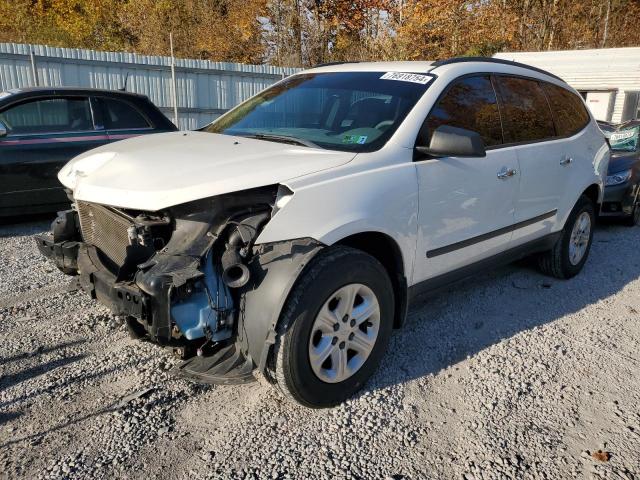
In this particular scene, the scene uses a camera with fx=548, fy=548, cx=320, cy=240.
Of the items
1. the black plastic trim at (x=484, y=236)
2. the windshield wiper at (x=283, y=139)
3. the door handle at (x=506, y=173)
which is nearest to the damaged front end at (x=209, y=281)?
the windshield wiper at (x=283, y=139)

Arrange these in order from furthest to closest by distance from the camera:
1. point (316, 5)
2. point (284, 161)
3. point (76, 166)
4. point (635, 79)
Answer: point (316, 5)
point (635, 79)
point (76, 166)
point (284, 161)

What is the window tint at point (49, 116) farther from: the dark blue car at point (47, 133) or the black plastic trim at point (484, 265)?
the black plastic trim at point (484, 265)

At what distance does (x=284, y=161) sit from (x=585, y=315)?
2.95 metres

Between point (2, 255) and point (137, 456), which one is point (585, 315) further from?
point (2, 255)

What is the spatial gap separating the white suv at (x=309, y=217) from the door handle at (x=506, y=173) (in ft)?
0.06

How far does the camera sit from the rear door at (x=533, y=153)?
13.2ft

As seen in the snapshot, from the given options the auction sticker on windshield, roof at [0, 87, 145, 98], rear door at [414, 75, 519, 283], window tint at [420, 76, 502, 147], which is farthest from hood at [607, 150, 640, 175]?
roof at [0, 87, 145, 98]

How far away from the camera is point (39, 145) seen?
617 cm

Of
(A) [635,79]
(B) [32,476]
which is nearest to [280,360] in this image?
(B) [32,476]

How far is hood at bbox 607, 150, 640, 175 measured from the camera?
7215mm

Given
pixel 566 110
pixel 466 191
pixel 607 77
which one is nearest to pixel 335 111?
pixel 466 191

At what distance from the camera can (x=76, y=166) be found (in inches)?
129

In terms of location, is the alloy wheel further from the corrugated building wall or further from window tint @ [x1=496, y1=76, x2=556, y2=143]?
the corrugated building wall

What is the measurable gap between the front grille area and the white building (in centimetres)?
1492
